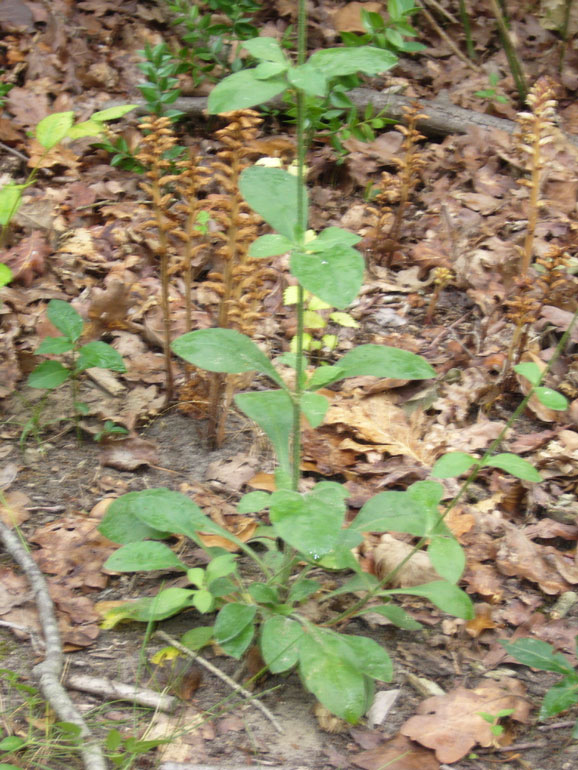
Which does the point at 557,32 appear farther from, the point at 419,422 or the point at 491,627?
the point at 491,627

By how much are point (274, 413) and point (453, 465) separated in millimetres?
551

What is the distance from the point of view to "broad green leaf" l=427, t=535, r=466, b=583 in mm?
1739

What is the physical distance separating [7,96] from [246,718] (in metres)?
4.05

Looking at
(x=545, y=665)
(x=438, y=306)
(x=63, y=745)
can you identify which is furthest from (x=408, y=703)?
(x=438, y=306)

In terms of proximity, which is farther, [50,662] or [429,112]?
[429,112]

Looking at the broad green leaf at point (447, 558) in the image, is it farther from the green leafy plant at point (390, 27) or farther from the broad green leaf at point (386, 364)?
the green leafy plant at point (390, 27)

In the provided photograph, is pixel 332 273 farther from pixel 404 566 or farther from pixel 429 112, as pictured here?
pixel 429 112

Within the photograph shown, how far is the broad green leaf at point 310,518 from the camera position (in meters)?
1.48

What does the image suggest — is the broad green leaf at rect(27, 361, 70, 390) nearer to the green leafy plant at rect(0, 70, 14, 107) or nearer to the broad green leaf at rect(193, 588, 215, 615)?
the broad green leaf at rect(193, 588, 215, 615)

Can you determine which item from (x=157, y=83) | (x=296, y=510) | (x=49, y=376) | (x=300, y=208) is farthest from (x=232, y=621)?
(x=157, y=83)

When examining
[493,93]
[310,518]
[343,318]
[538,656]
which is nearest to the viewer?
[310,518]

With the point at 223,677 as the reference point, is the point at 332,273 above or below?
above

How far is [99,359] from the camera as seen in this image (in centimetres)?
251

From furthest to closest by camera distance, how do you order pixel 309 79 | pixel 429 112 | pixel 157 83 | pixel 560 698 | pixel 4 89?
pixel 429 112 < pixel 4 89 < pixel 157 83 < pixel 560 698 < pixel 309 79
